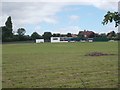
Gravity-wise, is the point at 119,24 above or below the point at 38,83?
above

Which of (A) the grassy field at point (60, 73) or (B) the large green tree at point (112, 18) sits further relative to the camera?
(A) the grassy field at point (60, 73)

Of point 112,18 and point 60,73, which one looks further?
point 60,73

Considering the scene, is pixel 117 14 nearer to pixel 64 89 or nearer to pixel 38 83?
pixel 64 89

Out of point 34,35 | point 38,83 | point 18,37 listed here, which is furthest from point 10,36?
point 38,83

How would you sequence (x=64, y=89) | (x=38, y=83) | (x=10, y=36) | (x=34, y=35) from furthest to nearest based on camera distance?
1. (x=34, y=35)
2. (x=10, y=36)
3. (x=38, y=83)
4. (x=64, y=89)

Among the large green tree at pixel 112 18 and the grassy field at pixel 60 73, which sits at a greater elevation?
the large green tree at pixel 112 18

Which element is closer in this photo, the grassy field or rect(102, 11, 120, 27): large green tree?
rect(102, 11, 120, 27): large green tree

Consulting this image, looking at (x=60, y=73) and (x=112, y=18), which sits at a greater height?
(x=112, y=18)

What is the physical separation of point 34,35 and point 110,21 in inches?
5462

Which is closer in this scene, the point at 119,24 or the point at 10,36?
the point at 119,24

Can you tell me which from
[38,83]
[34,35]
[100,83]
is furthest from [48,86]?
[34,35]

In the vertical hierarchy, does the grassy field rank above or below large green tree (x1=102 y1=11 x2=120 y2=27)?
below

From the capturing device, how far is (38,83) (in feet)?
38.6

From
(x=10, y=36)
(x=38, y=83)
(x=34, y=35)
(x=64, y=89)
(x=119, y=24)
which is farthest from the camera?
(x=34, y=35)
